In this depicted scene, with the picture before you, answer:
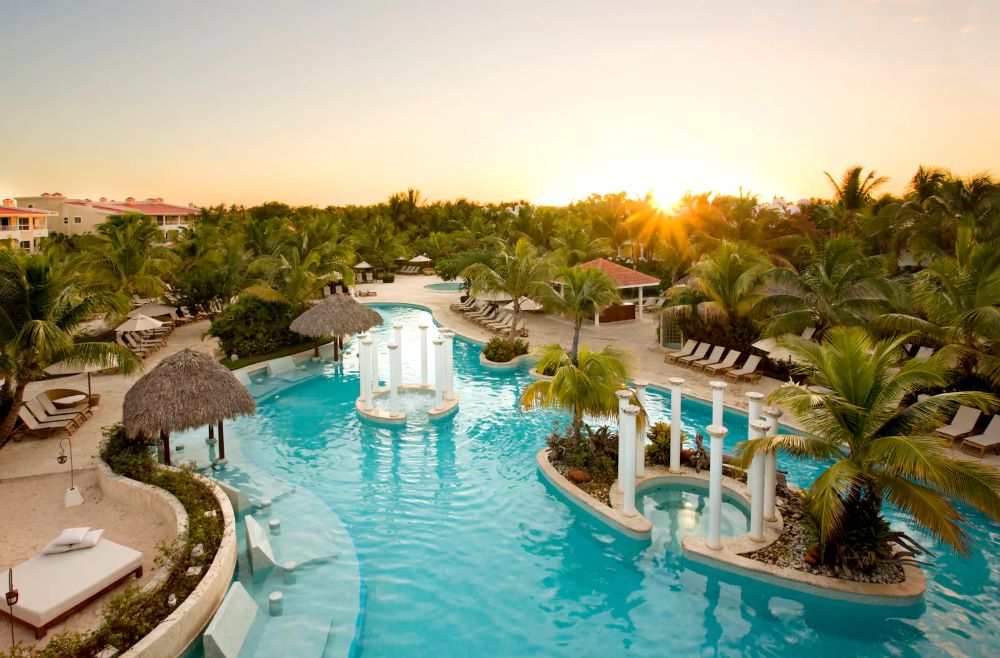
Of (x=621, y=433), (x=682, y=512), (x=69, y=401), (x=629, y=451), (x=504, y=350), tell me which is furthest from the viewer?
(x=504, y=350)

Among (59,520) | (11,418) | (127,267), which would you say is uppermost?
(127,267)

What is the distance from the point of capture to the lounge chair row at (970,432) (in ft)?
36.2

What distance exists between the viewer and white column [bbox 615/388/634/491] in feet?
30.3

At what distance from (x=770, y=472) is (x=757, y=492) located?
340mm

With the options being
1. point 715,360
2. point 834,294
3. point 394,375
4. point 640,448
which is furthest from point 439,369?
point 834,294

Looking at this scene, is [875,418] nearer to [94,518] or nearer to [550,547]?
[550,547]

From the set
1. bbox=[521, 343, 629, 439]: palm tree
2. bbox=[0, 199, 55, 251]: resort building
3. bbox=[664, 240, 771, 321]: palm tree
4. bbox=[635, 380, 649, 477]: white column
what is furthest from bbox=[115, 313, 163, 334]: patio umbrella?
bbox=[0, 199, 55, 251]: resort building

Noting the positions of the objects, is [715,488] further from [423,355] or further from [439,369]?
[423,355]

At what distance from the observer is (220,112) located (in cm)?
2697

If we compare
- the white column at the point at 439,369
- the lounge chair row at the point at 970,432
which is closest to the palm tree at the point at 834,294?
the lounge chair row at the point at 970,432

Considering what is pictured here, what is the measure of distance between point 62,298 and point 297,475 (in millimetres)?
5811

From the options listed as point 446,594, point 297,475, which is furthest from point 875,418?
point 297,475

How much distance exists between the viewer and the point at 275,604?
7348 mm

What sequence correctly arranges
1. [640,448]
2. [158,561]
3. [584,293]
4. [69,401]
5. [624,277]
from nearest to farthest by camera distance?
[158,561] → [640,448] → [69,401] → [584,293] → [624,277]
